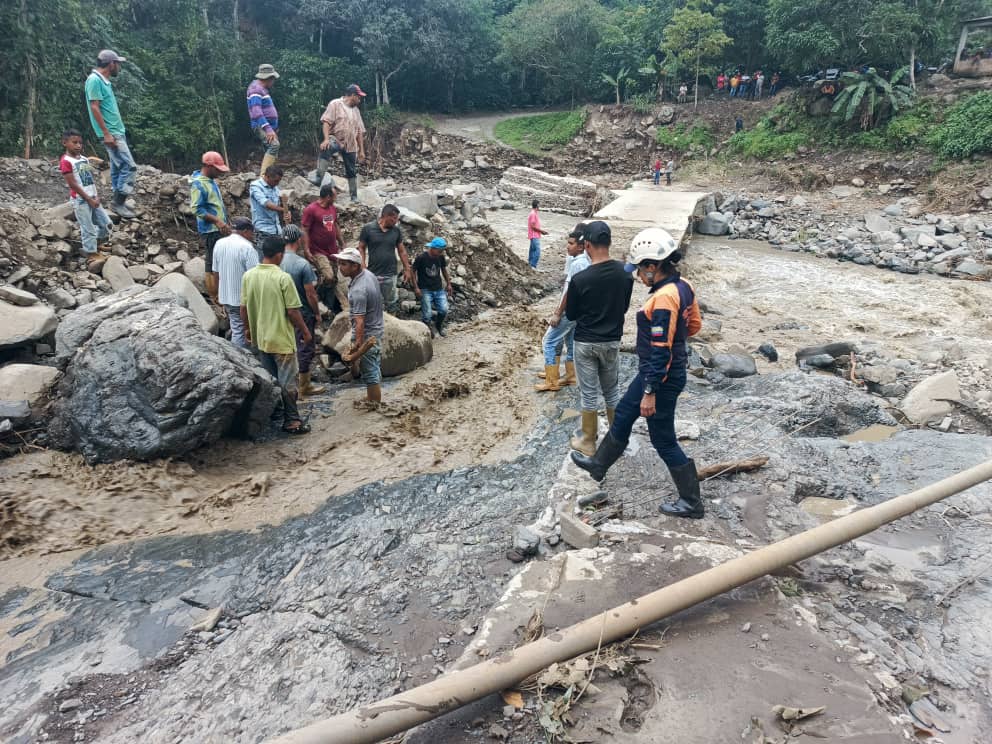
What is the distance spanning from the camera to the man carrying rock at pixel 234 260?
5.43 metres

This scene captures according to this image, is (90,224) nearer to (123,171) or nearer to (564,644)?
(123,171)

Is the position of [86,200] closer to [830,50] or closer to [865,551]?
[865,551]

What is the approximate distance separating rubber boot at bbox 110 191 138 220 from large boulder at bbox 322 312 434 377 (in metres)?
3.10

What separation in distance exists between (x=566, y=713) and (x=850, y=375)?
6074 mm

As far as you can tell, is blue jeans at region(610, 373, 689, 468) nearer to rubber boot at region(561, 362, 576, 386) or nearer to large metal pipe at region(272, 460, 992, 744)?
large metal pipe at region(272, 460, 992, 744)

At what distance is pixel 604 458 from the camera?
4102mm

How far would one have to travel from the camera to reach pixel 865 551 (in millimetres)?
3418

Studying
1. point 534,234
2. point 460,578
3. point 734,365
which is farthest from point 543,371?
point 534,234

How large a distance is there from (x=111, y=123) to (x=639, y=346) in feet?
22.7

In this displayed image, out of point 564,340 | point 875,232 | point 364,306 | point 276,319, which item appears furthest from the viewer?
point 875,232

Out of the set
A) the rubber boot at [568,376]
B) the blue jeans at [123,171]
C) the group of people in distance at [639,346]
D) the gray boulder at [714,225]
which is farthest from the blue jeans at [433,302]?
the gray boulder at [714,225]

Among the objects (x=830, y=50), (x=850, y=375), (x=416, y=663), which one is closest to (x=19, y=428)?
(x=416, y=663)

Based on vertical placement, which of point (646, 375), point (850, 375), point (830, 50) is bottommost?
point (850, 375)

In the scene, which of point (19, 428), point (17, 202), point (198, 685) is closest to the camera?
point (198, 685)
